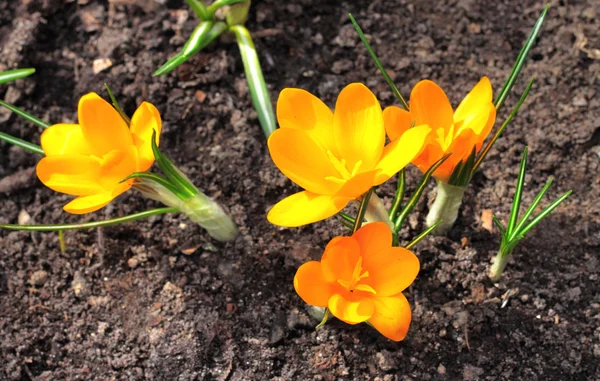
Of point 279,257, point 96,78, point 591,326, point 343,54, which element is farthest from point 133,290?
point 591,326

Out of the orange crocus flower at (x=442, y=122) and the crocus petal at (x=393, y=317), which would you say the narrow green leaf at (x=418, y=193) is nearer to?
the orange crocus flower at (x=442, y=122)

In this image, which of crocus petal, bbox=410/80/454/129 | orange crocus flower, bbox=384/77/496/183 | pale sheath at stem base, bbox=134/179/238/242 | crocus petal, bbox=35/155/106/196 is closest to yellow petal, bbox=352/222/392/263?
orange crocus flower, bbox=384/77/496/183

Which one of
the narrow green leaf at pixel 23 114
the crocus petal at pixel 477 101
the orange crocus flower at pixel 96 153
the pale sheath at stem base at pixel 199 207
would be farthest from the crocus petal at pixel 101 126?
the crocus petal at pixel 477 101

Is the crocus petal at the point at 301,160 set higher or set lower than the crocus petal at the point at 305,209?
higher

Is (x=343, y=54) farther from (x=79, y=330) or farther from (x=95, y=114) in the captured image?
(x=79, y=330)

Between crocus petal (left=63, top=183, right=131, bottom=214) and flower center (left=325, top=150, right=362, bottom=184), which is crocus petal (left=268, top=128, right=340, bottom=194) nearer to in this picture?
flower center (left=325, top=150, right=362, bottom=184)

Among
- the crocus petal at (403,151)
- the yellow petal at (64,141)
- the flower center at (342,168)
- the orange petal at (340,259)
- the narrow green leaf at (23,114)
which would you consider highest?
the crocus petal at (403,151)

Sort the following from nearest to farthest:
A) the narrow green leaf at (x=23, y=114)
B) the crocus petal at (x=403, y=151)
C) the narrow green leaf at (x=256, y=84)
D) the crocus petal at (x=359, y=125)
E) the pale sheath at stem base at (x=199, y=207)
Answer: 1. the crocus petal at (x=403, y=151)
2. the crocus petal at (x=359, y=125)
3. the pale sheath at stem base at (x=199, y=207)
4. the narrow green leaf at (x=23, y=114)
5. the narrow green leaf at (x=256, y=84)

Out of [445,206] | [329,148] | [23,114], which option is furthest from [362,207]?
[23,114]
